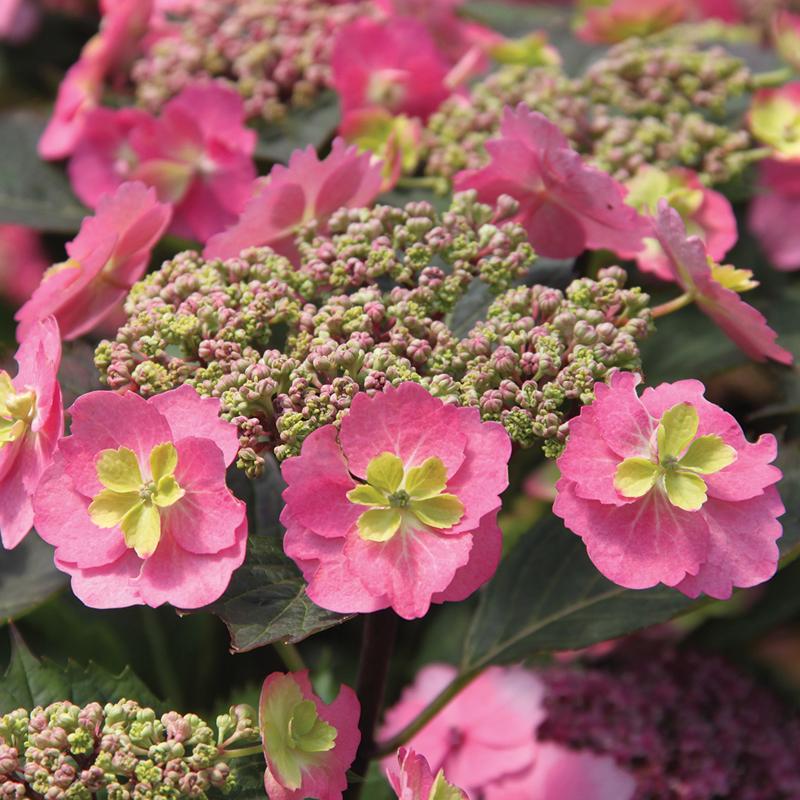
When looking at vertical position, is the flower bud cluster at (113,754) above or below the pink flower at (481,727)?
above

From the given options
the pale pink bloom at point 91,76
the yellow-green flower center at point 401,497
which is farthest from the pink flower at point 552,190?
the pale pink bloom at point 91,76

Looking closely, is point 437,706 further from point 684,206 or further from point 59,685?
point 684,206

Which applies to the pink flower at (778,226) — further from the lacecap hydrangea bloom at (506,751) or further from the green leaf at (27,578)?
the green leaf at (27,578)

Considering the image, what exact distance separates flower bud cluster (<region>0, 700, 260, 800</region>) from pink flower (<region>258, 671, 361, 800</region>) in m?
0.02

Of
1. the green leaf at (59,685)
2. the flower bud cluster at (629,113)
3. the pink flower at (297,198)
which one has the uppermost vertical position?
the pink flower at (297,198)

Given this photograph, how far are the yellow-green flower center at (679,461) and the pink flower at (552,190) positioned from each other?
189 millimetres

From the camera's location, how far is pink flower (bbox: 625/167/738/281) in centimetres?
90

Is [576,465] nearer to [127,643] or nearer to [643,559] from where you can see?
[643,559]

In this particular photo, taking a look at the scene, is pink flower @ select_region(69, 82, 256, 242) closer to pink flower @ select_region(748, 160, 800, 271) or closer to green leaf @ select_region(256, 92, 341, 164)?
green leaf @ select_region(256, 92, 341, 164)

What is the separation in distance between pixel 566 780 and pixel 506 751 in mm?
57

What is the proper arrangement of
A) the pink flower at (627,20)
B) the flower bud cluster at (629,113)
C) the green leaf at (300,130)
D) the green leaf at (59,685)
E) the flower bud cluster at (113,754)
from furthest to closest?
the pink flower at (627,20) < the green leaf at (300,130) < the flower bud cluster at (629,113) < the green leaf at (59,685) < the flower bud cluster at (113,754)

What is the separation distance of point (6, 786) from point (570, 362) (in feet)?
1.34

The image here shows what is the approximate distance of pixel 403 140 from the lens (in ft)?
3.21

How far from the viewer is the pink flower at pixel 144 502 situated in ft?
2.10
